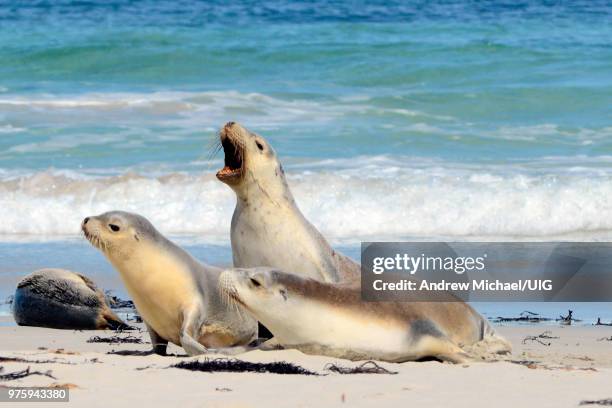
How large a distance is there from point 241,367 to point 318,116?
44.2 feet

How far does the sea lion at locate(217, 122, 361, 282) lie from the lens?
26.6ft

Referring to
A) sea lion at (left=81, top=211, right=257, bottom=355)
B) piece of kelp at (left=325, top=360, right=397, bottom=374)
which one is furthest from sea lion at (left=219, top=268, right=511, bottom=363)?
sea lion at (left=81, top=211, right=257, bottom=355)

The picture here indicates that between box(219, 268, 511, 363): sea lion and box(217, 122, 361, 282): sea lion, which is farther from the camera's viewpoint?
box(217, 122, 361, 282): sea lion

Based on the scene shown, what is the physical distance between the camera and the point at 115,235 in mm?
7730

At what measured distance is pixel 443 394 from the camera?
19.3 feet

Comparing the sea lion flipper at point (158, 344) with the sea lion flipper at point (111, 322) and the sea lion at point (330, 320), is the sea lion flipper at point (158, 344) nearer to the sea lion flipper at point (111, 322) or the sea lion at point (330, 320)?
the sea lion at point (330, 320)

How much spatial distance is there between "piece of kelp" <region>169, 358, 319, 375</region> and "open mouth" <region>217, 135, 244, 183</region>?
1813 mm

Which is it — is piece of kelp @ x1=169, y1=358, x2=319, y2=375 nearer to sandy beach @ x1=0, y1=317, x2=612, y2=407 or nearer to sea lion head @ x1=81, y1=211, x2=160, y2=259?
sandy beach @ x1=0, y1=317, x2=612, y2=407

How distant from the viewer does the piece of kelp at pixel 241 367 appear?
657cm

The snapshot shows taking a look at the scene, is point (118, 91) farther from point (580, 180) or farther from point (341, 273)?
point (341, 273)

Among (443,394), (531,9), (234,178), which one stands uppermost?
(531,9)

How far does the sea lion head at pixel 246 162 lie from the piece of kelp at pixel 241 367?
5.95ft

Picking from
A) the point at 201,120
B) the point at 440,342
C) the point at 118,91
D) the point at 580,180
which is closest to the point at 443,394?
the point at 440,342

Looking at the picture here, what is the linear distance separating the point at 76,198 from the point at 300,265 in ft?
26.1
